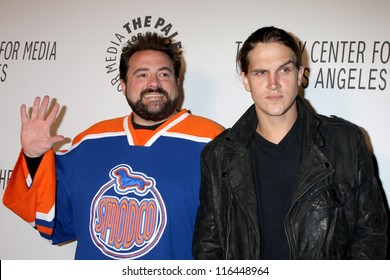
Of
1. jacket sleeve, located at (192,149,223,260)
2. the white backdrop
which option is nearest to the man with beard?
jacket sleeve, located at (192,149,223,260)

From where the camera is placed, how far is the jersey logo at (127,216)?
173cm

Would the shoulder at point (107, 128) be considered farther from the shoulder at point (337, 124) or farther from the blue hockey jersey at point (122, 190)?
the shoulder at point (337, 124)

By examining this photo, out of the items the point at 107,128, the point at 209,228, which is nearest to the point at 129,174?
the point at 107,128

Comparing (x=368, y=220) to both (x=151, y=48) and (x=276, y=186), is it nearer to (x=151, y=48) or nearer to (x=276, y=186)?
(x=276, y=186)

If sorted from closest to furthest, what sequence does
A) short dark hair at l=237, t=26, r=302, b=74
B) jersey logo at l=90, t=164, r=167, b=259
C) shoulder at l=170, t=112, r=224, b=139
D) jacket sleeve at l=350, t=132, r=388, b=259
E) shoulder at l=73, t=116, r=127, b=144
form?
jacket sleeve at l=350, t=132, r=388, b=259 → short dark hair at l=237, t=26, r=302, b=74 → jersey logo at l=90, t=164, r=167, b=259 → shoulder at l=170, t=112, r=224, b=139 → shoulder at l=73, t=116, r=127, b=144

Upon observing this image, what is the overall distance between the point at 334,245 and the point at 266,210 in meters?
0.25

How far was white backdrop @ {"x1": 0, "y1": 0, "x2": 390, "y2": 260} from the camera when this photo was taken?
201 centimetres

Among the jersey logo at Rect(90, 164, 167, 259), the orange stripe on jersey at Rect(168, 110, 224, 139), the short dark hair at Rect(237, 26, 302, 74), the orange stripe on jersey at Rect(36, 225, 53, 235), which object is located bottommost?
the orange stripe on jersey at Rect(36, 225, 53, 235)

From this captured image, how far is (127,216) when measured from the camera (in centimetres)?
175

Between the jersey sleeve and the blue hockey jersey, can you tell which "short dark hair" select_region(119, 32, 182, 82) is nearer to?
the blue hockey jersey

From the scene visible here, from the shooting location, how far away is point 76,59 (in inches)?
96.4

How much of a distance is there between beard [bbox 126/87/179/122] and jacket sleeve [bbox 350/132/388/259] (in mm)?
826

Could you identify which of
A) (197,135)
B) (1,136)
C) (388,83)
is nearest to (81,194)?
(197,135)

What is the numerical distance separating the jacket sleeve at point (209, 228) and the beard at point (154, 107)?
1.30 ft
